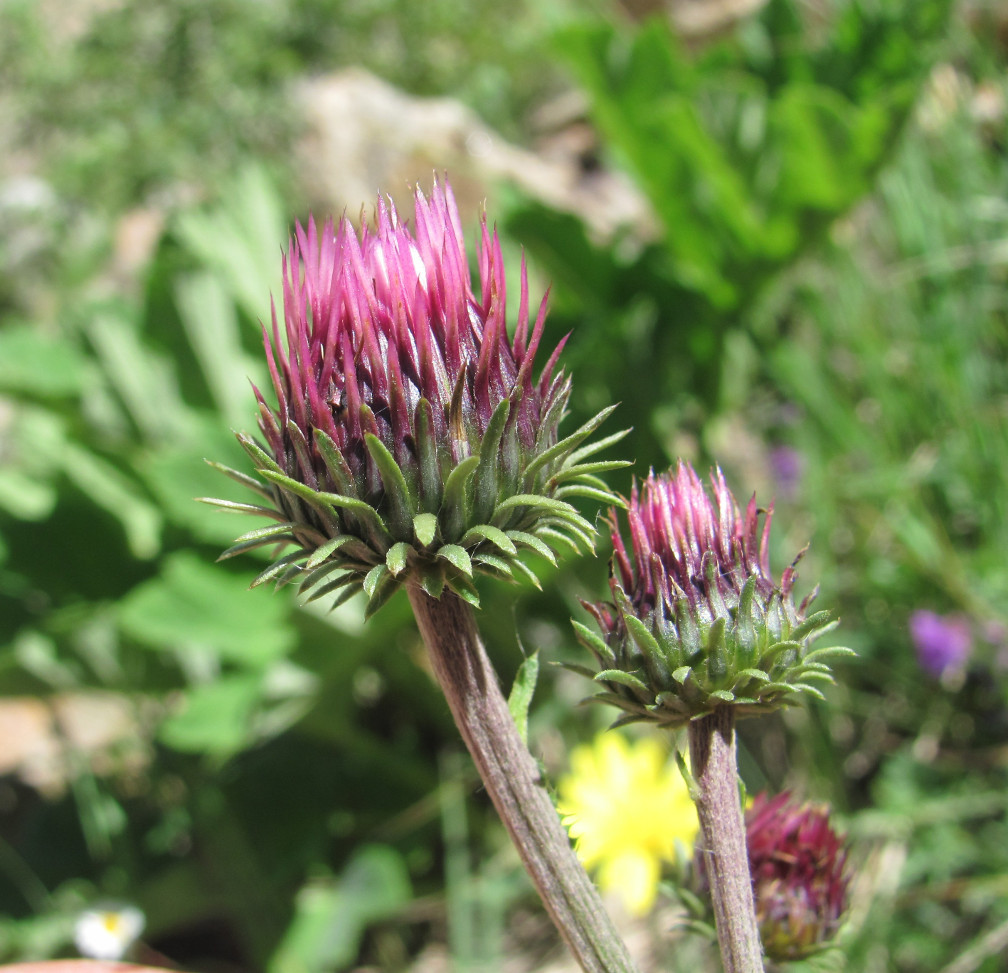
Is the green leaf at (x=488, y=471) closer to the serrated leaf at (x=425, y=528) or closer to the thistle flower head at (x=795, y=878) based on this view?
the serrated leaf at (x=425, y=528)

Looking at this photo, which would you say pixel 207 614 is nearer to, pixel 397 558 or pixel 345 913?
pixel 345 913

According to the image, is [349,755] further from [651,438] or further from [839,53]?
[839,53]

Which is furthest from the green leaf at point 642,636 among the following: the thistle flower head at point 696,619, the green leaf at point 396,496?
the green leaf at point 396,496

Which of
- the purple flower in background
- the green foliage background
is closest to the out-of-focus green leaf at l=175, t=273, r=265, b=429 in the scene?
the green foliage background

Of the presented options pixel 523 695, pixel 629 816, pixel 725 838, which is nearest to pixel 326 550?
pixel 523 695

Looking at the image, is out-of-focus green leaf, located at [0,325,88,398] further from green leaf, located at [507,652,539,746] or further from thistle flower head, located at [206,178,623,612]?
green leaf, located at [507,652,539,746]
